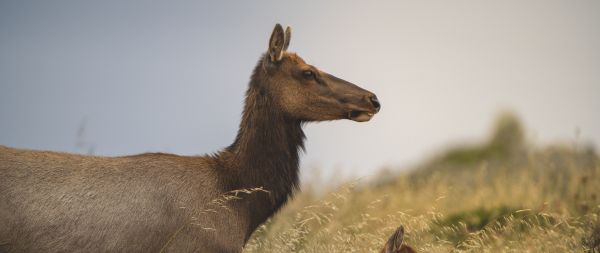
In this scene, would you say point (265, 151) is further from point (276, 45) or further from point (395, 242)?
point (395, 242)

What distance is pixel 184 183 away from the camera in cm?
636

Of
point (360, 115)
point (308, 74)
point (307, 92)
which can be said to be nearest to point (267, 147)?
point (307, 92)

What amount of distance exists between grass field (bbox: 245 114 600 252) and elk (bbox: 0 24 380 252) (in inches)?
32.3

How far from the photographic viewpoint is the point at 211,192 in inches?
255

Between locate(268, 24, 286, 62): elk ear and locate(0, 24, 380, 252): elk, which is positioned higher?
locate(268, 24, 286, 62): elk ear

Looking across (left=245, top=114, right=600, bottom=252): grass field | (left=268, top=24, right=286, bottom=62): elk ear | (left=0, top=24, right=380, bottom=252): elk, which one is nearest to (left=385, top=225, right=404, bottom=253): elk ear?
(left=0, top=24, right=380, bottom=252): elk

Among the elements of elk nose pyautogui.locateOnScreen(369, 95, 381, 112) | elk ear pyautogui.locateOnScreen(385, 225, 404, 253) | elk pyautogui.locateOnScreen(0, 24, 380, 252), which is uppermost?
elk nose pyautogui.locateOnScreen(369, 95, 381, 112)

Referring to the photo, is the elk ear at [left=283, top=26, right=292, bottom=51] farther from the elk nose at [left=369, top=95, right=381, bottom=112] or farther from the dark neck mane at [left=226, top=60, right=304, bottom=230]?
the elk nose at [left=369, top=95, right=381, bottom=112]

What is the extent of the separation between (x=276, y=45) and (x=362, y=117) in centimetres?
106

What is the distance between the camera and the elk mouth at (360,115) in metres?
7.03

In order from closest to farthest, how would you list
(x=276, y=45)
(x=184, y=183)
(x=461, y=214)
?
(x=184, y=183) < (x=276, y=45) < (x=461, y=214)

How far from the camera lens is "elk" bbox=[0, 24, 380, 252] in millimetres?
5852

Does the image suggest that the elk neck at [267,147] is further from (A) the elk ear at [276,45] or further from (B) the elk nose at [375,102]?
(B) the elk nose at [375,102]

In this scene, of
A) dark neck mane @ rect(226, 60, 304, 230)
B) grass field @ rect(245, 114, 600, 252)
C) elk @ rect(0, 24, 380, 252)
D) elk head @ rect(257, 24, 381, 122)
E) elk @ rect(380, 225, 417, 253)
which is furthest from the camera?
grass field @ rect(245, 114, 600, 252)
